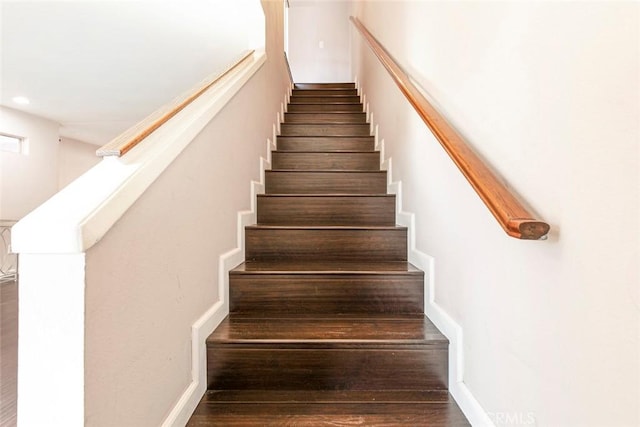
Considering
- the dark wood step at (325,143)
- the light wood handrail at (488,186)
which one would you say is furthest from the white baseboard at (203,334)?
the dark wood step at (325,143)

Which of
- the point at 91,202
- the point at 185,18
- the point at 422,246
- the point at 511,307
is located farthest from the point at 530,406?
the point at 185,18

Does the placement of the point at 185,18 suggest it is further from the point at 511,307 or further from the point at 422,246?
the point at 511,307

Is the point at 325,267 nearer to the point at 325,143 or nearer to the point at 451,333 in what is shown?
the point at 451,333

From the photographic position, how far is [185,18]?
92.5 inches

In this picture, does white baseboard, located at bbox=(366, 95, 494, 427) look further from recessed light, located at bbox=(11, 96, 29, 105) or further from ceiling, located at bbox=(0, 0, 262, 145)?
recessed light, located at bbox=(11, 96, 29, 105)

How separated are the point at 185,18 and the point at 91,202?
2.27 m

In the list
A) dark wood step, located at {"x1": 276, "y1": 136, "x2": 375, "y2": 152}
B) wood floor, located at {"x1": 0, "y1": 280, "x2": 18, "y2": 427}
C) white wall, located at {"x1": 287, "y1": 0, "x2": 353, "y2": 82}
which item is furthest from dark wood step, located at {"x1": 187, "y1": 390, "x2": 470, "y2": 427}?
white wall, located at {"x1": 287, "y1": 0, "x2": 353, "y2": 82}

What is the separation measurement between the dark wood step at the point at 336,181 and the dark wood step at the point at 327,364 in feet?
4.03

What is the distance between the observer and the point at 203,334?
3.78ft

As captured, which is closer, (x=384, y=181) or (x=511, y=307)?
(x=511, y=307)

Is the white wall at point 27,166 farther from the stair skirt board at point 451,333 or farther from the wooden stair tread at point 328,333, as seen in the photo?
the stair skirt board at point 451,333

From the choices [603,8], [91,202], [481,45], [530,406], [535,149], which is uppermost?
[481,45]

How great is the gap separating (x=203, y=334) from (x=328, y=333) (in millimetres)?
458

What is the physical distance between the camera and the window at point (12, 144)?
169 inches
